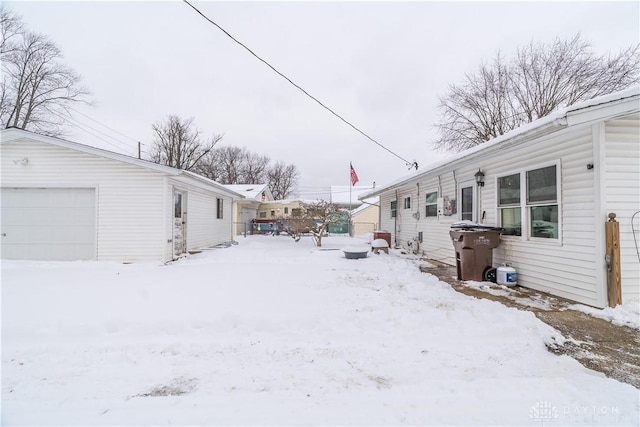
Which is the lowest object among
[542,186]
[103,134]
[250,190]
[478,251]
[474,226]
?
[478,251]

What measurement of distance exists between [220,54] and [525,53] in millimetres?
18576

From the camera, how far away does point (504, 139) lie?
5.16 metres

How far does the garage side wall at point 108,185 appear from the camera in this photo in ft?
26.8

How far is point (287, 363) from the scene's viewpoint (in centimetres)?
261

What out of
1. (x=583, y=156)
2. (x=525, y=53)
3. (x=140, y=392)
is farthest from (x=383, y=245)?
(x=525, y=53)

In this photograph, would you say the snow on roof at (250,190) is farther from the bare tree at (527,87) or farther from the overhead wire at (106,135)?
the bare tree at (527,87)

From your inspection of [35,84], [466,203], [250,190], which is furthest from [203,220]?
[35,84]

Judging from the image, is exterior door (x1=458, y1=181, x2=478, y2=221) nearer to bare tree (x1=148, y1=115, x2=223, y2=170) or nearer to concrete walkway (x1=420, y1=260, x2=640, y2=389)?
concrete walkway (x1=420, y1=260, x2=640, y2=389)

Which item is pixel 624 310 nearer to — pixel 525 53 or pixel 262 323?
pixel 262 323

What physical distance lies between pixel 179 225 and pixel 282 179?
116ft

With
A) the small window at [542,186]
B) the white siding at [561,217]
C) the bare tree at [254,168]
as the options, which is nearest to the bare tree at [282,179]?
the bare tree at [254,168]

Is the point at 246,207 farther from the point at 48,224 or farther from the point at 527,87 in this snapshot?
the point at 527,87

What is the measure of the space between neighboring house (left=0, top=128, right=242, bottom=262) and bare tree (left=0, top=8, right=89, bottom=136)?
1599cm

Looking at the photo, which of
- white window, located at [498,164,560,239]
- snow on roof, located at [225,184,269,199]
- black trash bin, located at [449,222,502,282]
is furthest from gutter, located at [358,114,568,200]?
snow on roof, located at [225,184,269,199]
